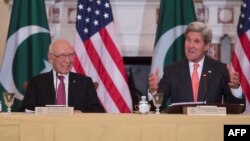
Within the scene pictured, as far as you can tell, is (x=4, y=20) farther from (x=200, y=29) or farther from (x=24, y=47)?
(x=200, y=29)

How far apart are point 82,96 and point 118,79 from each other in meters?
1.02

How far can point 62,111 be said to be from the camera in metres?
2.86

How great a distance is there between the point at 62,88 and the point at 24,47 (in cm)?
128

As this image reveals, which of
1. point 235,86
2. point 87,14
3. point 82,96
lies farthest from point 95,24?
point 235,86

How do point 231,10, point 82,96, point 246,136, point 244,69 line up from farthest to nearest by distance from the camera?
point 231,10 < point 244,69 < point 82,96 < point 246,136

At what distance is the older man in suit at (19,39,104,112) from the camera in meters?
3.83

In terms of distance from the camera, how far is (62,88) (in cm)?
388

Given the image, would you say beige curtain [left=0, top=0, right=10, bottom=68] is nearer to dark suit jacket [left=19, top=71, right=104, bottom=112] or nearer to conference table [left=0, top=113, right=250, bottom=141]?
dark suit jacket [left=19, top=71, right=104, bottom=112]

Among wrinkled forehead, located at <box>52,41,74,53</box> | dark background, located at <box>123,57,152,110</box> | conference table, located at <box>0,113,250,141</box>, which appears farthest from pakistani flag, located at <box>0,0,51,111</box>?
conference table, located at <box>0,113,250,141</box>

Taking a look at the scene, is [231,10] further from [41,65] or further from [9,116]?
[9,116]

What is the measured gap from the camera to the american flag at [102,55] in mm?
4836

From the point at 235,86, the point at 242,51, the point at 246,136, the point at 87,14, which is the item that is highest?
the point at 87,14

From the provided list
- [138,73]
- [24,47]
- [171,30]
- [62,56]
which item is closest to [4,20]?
[24,47]

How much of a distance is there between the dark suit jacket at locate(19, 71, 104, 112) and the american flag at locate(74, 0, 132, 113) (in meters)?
0.89
